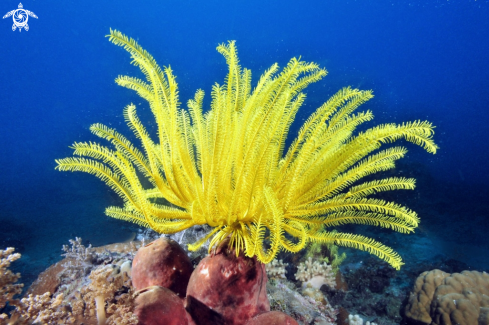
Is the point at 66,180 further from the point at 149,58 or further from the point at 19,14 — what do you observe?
the point at 149,58

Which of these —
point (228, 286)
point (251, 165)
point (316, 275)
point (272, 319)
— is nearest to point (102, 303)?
point (228, 286)

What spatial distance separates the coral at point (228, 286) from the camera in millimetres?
2396

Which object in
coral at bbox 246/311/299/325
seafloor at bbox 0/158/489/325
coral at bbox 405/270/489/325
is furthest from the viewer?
seafloor at bbox 0/158/489/325

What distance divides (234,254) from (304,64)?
2134 mm

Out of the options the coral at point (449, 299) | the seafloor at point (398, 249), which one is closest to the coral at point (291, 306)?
the seafloor at point (398, 249)

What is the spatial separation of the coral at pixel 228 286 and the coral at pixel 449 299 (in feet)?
18.2

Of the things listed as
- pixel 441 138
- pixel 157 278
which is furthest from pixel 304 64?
pixel 441 138

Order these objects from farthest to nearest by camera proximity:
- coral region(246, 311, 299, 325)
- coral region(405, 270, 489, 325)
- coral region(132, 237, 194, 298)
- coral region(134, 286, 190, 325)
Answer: coral region(405, 270, 489, 325)
coral region(132, 237, 194, 298)
coral region(246, 311, 299, 325)
coral region(134, 286, 190, 325)

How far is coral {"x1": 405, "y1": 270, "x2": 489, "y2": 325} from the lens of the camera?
539 cm

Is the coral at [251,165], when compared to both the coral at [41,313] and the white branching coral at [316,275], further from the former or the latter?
the white branching coral at [316,275]

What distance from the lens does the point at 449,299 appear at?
5695mm

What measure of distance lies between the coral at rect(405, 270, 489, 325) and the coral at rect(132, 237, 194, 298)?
238 inches

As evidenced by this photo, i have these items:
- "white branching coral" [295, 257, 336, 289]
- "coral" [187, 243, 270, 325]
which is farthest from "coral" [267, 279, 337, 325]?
"white branching coral" [295, 257, 336, 289]

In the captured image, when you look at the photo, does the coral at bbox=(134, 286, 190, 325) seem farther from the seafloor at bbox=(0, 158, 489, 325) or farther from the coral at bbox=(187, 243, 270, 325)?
the seafloor at bbox=(0, 158, 489, 325)
